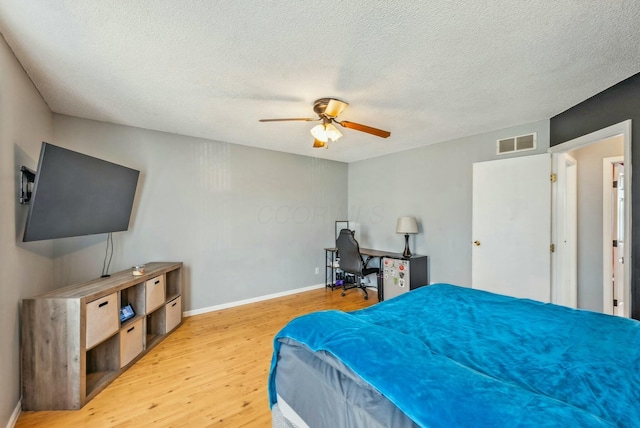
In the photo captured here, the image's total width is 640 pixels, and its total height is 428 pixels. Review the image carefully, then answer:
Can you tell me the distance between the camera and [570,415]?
2.51ft

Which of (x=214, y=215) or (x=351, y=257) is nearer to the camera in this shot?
(x=214, y=215)

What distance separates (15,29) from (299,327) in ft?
7.56

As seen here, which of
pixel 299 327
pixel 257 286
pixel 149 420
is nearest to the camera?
pixel 299 327

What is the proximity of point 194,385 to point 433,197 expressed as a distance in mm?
3667

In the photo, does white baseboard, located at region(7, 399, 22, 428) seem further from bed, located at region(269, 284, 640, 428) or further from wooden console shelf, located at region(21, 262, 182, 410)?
bed, located at region(269, 284, 640, 428)

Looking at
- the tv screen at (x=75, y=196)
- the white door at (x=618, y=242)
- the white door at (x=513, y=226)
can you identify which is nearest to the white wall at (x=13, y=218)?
the tv screen at (x=75, y=196)

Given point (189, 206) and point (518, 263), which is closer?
point (518, 263)

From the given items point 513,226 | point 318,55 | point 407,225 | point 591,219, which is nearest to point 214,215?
point 318,55

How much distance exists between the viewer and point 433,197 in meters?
4.04

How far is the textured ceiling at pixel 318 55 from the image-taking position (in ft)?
4.58

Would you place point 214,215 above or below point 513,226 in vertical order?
above

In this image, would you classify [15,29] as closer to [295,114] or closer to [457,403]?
[295,114]

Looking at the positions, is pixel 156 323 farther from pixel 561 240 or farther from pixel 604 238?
pixel 604 238

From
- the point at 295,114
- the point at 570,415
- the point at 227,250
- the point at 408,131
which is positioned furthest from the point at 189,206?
the point at 570,415
